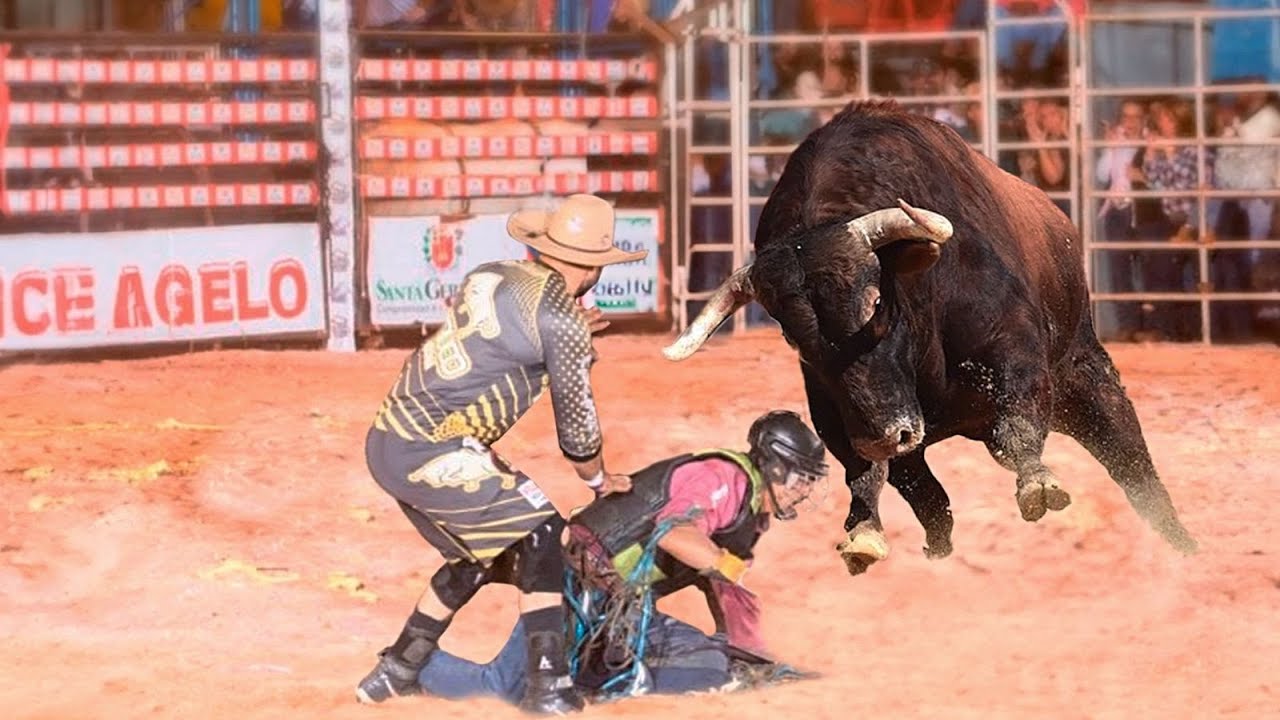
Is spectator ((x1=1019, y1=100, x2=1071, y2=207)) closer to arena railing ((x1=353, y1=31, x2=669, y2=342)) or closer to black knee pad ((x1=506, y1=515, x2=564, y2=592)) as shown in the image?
arena railing ((x1=353, y1=31, x2=669, y2=342))

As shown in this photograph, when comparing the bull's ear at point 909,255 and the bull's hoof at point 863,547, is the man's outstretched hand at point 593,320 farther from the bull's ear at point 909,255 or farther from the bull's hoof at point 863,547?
the bull's hoof at point 863,547

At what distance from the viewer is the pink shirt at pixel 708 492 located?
682 centimetres

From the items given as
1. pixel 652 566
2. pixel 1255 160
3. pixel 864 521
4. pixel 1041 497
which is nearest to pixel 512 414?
pixel 652 566

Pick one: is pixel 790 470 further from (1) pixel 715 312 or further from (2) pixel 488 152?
(2) pixel 488 152

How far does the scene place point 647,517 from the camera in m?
6.85

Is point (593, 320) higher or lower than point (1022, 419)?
higher

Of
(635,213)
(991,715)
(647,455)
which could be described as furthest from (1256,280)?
(991,715)

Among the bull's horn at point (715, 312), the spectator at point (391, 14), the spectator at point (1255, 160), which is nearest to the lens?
the bull's horn at point (715, 312)

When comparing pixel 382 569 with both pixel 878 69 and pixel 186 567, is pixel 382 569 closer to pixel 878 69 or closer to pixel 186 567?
pixel 186 567

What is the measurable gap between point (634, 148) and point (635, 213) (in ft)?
1.77

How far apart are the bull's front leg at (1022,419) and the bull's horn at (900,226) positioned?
2.39 ft

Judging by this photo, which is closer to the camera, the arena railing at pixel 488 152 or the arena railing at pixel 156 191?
the arena railing at pixel 156 191

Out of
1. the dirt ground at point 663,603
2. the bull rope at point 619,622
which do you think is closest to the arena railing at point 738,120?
the dirt ground at point 663,603

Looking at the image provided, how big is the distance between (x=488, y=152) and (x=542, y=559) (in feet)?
32.4
